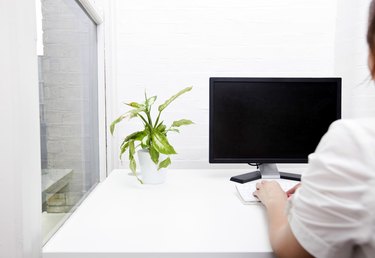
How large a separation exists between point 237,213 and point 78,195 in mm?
722

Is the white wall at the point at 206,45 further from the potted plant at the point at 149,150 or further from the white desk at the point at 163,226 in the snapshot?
the white desk at the point at 163,226

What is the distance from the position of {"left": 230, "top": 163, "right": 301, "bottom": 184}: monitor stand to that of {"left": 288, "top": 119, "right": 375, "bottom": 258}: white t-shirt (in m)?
0.83

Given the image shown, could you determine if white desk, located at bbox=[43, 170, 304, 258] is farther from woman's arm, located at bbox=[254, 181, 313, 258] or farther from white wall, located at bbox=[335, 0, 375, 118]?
white wall, located at bbox=[335, 0, 375, 118]

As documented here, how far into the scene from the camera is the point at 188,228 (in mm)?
818

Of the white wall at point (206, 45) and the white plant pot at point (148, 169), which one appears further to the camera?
the white wall at point (206, 45)

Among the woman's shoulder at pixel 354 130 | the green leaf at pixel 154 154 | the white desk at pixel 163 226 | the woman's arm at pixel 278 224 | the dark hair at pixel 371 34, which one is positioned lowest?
the white desk at pixel 163 226

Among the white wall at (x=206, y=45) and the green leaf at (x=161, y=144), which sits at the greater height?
the white wall at (x=206, y=45)

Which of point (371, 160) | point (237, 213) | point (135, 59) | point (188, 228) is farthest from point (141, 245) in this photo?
point (135, 59)

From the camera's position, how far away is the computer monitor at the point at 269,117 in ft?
4.24

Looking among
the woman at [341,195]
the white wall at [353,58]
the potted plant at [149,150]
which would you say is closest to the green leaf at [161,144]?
the potted plant at [149,150]

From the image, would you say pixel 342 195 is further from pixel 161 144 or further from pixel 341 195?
pixel 161 144

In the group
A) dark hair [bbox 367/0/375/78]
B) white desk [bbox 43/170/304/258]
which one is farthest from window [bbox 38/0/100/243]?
dark hair [bbox 367/0/375/78]

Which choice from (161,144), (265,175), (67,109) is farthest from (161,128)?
(265,175)

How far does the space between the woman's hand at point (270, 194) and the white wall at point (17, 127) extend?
614 mm
